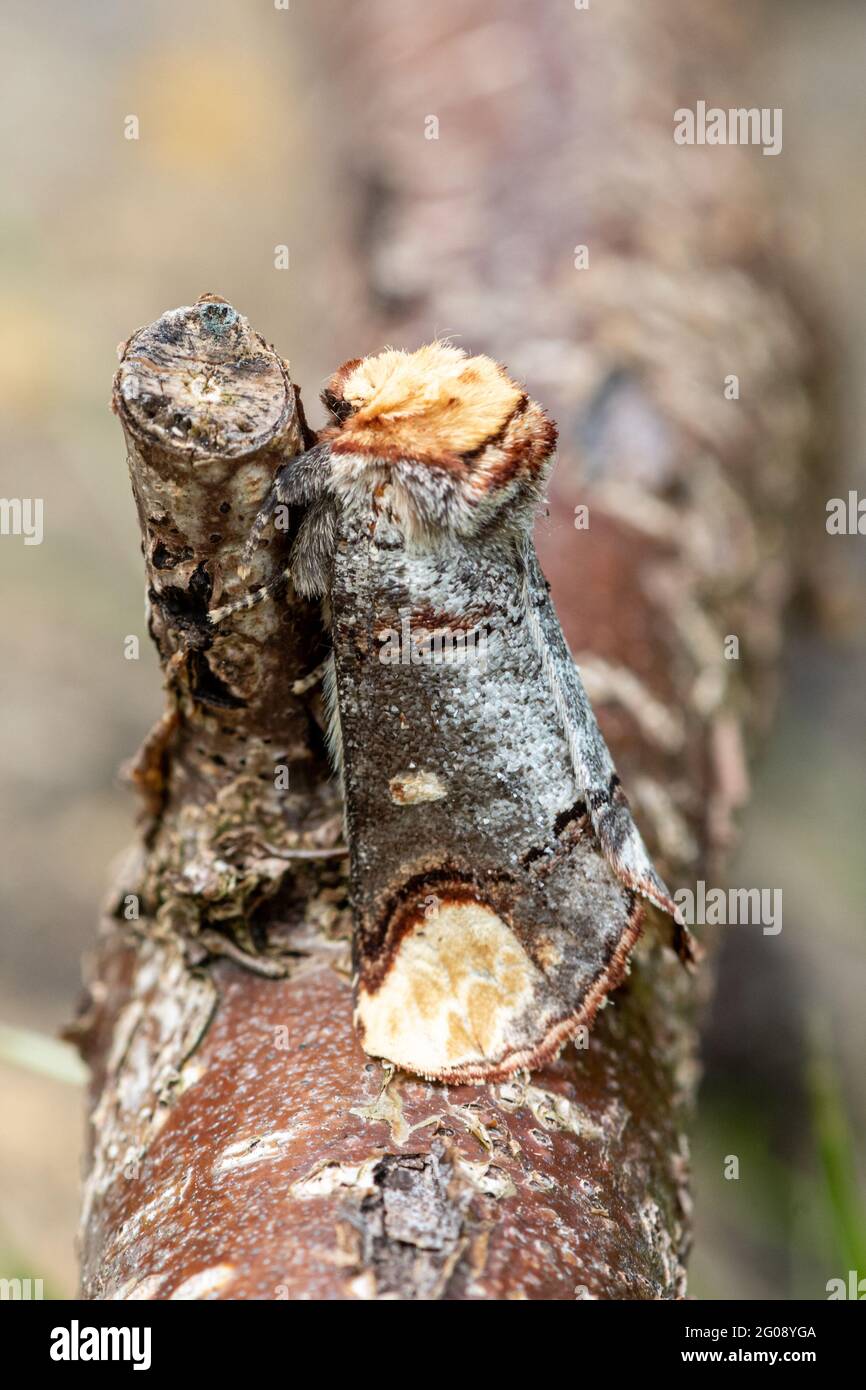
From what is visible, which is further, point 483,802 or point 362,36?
point 362,36

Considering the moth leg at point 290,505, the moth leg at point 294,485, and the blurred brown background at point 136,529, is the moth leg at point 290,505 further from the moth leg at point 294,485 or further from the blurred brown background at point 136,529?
the blurred brown background at point 136,529

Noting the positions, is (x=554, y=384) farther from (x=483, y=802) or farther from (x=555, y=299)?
(x=483, y=802)

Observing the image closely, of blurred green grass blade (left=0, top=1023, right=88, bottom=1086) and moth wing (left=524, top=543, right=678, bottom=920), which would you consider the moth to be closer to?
moth wing (left=524, top=543, right=678, bottom=920)

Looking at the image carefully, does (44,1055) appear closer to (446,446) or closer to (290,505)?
(290,505)

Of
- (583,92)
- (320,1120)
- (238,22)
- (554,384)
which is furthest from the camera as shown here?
(238,22)

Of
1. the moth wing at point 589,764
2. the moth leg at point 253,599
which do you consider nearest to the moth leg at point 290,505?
the moth leg at point 253,599
